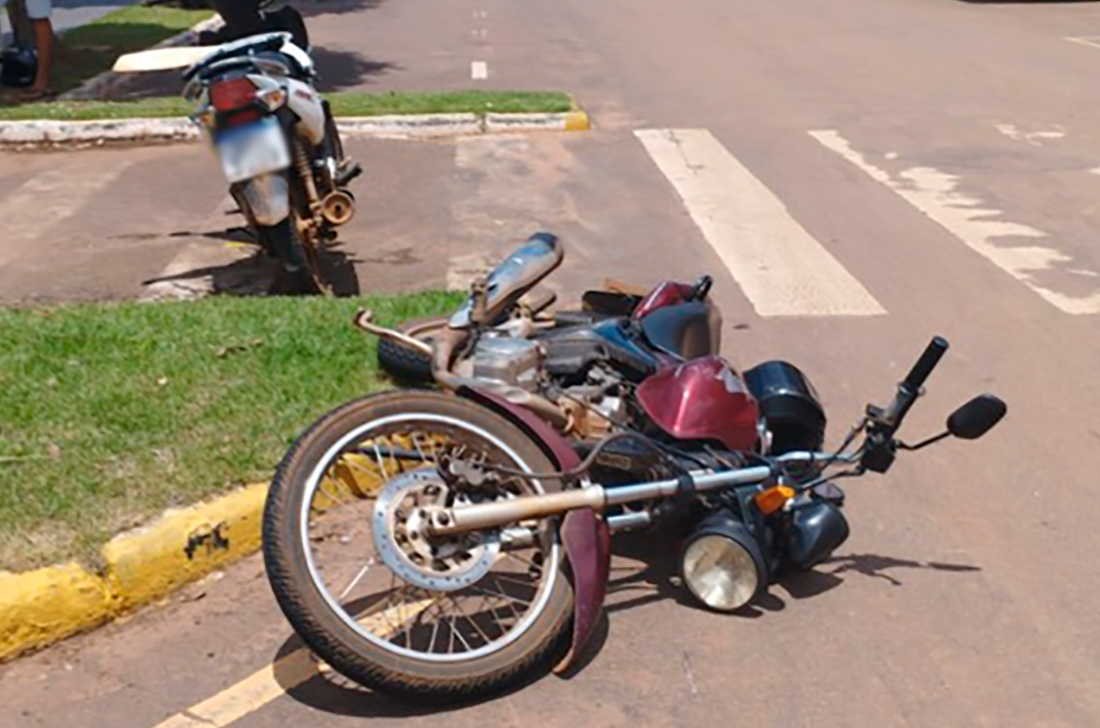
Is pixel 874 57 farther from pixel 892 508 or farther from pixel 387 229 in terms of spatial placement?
pixel 892 508

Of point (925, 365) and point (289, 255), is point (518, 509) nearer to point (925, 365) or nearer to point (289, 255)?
point (925, 365)

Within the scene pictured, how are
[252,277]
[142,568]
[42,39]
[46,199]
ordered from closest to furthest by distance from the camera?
[142,568], [252,277], [46,199], [42,39]

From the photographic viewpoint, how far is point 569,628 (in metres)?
4.07

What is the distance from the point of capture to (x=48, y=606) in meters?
4.23

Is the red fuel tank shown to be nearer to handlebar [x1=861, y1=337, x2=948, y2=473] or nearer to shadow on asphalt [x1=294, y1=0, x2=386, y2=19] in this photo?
handlebar [x1=861, y1=337, x2=948, y2=473]

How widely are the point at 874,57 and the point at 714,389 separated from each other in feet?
46.5

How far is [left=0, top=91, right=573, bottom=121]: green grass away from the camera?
1230 cm

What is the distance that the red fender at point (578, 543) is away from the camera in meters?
4.02

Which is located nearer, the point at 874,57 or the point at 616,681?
the point at 616,681

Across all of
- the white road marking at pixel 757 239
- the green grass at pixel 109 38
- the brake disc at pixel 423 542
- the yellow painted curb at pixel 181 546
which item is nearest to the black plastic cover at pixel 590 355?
the brake disc at pixel 423 542

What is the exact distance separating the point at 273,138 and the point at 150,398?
5.79 ft

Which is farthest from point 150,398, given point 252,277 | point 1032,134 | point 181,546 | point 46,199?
point 1032,134

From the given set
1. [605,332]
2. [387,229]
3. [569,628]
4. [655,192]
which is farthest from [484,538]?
[655,192]

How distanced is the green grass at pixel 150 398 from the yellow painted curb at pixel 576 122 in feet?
Answer: 18.6
